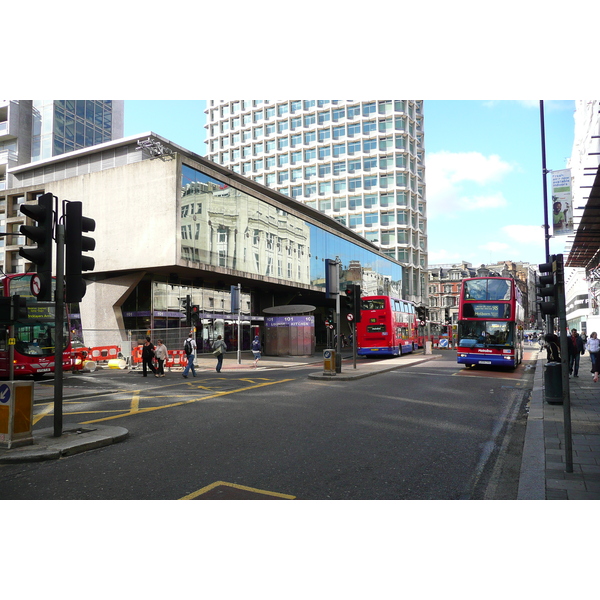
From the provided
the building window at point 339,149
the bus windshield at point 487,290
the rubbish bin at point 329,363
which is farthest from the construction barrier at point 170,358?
the building window at point 339,149

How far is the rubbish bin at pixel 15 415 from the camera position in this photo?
6766 mm

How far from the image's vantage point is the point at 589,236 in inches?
536

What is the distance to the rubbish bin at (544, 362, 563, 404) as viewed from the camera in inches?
422

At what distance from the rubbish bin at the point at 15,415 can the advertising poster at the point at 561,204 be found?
47.5 feet

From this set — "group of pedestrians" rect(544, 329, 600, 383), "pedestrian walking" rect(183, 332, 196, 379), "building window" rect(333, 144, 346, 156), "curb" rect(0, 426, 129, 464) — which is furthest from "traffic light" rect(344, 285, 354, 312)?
"building window" rect(333, 144, 346, 156)

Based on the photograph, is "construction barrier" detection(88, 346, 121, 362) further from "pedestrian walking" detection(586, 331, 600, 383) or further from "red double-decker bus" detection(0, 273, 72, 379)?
"pedestrian walking" detection(586, 331, 600, 383)

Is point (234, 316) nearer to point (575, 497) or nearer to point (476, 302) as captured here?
point (476, 302)

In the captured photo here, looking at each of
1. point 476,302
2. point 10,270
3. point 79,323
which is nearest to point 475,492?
point 476,302

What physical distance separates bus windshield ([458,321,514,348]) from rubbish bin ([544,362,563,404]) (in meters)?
9.43

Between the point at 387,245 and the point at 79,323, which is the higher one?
the point at 387,245

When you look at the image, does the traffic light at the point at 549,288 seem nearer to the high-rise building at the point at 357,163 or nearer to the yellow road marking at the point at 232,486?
the yellow road marking at the point at 232,486

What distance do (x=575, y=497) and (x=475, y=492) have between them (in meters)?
0.87

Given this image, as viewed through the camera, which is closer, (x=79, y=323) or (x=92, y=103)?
(x=79, y=323)

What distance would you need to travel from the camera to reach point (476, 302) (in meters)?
20.3
